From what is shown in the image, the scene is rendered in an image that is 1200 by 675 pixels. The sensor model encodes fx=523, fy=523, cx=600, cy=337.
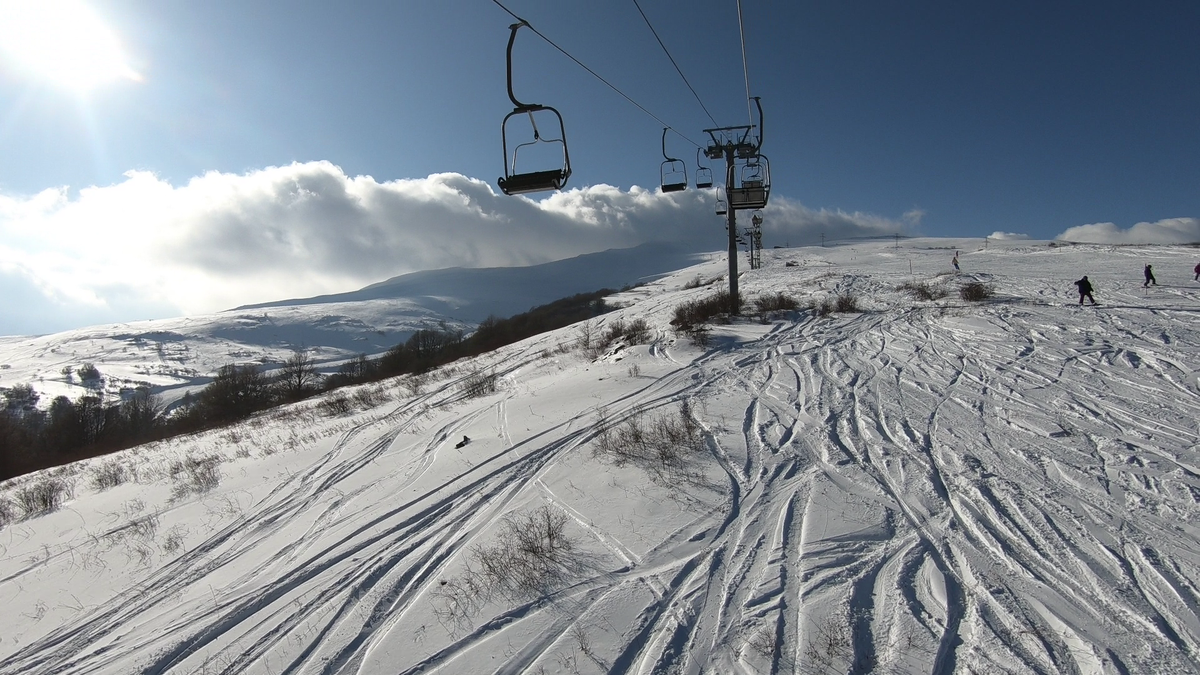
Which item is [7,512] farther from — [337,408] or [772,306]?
[772,306]

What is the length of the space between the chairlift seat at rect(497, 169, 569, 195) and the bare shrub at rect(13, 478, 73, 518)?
1176cm

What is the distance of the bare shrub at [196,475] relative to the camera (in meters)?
10.2

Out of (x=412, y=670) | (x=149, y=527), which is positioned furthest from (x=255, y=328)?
(x=412, y=670)

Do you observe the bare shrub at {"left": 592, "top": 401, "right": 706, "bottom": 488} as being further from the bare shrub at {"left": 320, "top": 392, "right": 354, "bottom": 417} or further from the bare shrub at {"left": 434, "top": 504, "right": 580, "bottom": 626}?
the bare shrub at {"left": 320, "top": 392, "right": 354, "bottom": 417}

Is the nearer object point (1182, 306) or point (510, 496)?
point (510, 496)

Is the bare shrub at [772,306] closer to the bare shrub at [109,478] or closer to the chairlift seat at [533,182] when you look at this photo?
the chairlift seat at [533,182]

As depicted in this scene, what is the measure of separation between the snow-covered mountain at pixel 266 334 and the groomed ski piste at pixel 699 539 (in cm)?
6409

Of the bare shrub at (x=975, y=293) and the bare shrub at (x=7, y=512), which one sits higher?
the bare shrub at (x=975, y=293)

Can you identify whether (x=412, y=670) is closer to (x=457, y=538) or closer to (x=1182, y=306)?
(x=457, y=538)

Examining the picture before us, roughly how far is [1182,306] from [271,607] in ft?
→ 83.0

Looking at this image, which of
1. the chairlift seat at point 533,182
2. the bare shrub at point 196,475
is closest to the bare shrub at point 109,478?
the bare shrub at point 196,475

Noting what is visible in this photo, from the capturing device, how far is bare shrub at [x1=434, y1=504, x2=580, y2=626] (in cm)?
474

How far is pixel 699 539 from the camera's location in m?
5.36

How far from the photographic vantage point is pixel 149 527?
8266 millimetres
